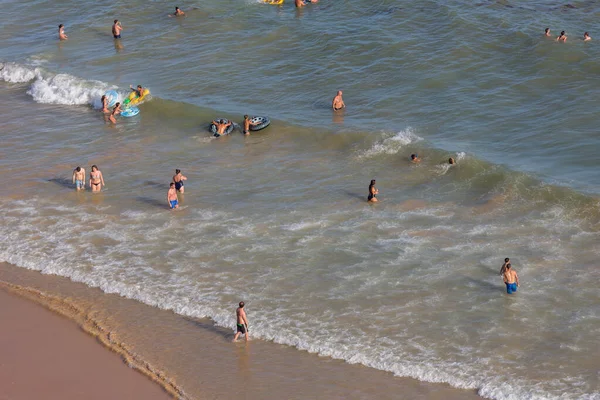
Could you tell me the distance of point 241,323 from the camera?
16.7 m

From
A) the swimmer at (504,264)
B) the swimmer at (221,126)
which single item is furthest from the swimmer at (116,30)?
the swimmer at (504,264)

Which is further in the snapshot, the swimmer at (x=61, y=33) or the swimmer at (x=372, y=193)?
the swimmer at (x=61, y=33)

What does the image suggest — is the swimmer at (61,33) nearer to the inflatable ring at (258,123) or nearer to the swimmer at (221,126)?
the swimmer at (221,126)

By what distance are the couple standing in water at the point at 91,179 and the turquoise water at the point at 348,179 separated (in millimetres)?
473

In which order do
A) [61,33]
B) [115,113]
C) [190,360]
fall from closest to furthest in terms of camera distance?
1. [190,360]
2. [115,113]
3. [61,33]

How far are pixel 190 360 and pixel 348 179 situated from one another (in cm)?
932

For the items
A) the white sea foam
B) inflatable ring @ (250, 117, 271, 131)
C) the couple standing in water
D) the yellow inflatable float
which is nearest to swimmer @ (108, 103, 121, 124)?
the yellow inflatable float

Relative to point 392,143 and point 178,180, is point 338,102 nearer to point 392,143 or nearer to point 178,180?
point 392,143

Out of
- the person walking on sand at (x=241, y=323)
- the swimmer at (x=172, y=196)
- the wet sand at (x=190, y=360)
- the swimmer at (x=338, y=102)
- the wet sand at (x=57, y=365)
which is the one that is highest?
the swimmer at (x=338, y=102)

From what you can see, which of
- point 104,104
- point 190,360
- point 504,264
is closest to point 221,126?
point 104,104

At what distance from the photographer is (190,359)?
16.3 metres

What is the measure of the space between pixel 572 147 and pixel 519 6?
1265 cm

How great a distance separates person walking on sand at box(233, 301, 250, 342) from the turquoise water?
0.48 metres

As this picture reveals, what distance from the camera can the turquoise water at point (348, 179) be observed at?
17406mm
